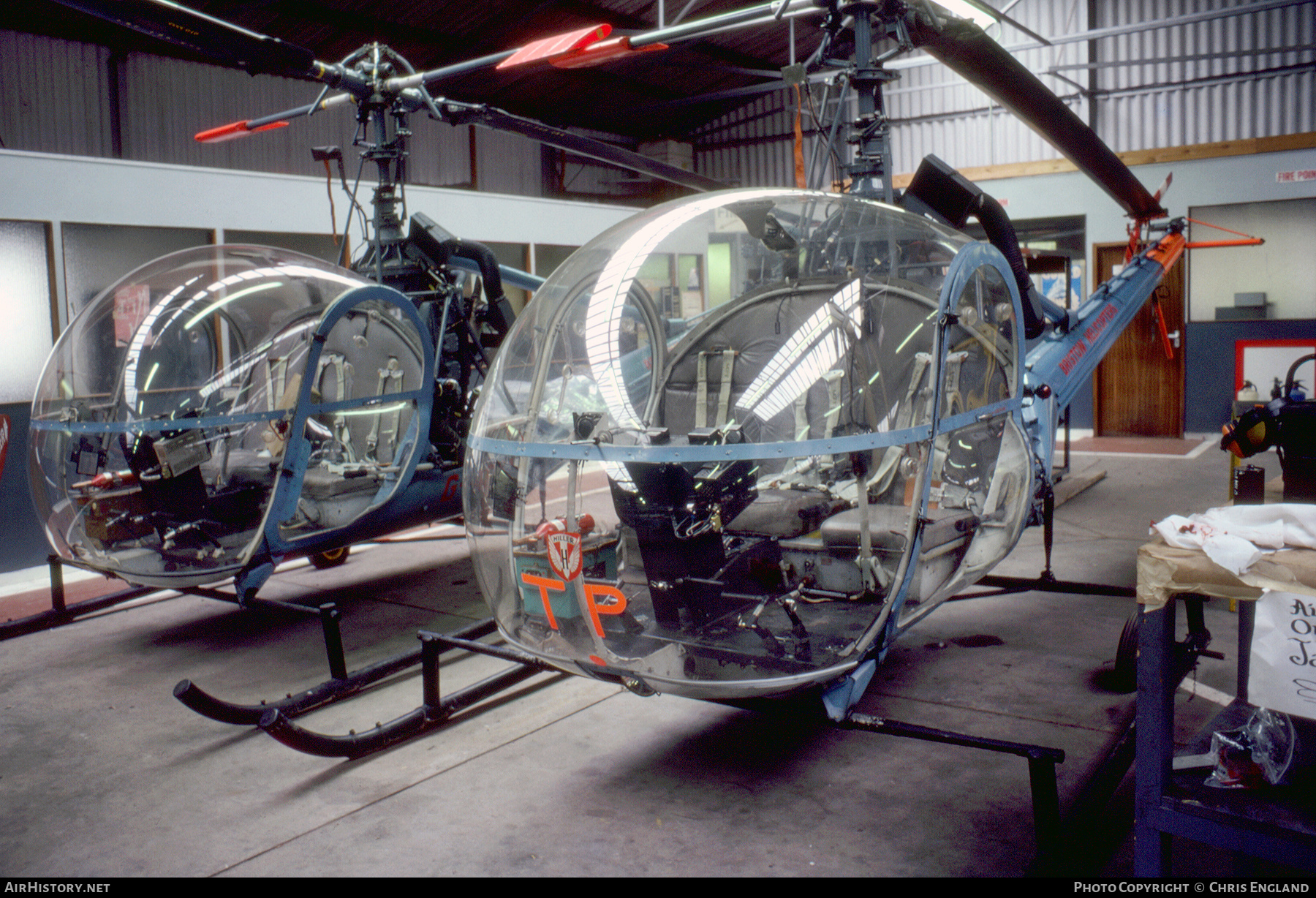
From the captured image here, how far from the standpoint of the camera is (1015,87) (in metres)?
4.26

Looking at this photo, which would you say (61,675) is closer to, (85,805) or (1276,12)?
(85,805)

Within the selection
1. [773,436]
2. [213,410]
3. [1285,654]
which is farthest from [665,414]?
[1285,654]

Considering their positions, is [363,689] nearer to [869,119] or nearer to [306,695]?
[306,695]

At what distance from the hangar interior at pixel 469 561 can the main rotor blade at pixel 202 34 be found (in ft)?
4.34

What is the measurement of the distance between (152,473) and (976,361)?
3541 mm

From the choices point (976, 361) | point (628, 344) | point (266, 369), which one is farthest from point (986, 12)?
point (266, 369)

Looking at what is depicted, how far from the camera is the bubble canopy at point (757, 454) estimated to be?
8.30 ft

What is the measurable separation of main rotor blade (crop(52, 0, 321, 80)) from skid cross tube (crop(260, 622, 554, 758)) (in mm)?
2116

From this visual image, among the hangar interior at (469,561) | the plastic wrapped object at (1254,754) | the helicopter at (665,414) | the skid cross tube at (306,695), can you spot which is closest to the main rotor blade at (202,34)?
the helicopter at (665,414)

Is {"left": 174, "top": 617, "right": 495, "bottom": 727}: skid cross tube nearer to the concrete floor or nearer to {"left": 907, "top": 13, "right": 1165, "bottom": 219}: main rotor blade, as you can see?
the concrete floor

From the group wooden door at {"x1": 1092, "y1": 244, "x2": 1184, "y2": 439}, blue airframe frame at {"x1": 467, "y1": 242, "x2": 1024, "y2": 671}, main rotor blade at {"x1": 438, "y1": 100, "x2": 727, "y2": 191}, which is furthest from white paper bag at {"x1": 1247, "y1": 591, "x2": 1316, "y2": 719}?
wooden door at {"x1": 1092, "y1": 244, "x2": 1184, "y2": 439}

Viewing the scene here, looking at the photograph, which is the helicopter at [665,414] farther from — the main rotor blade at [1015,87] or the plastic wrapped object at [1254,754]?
the plastic wrapped object at [1254,754]

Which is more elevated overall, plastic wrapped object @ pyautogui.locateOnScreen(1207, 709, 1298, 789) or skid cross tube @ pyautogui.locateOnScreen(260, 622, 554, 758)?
plastic wrapped object @ pyautogui.locateOnScreen(1207, 709, 1298, 789)

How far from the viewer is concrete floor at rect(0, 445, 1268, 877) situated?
2404mm
